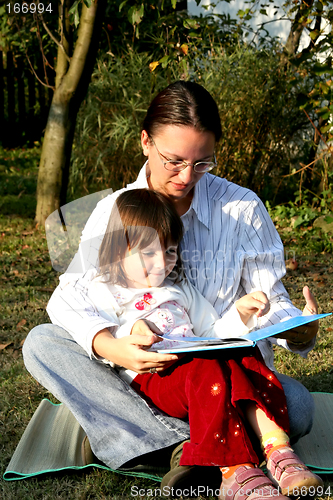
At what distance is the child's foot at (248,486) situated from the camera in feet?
6.04

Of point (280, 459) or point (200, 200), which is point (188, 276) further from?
point (280, 459)

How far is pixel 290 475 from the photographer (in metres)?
1.89

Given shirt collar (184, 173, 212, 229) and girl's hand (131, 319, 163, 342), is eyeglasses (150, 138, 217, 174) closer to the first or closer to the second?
shirt collar (184, 173, 212, 229)

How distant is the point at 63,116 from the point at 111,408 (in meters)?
4.22

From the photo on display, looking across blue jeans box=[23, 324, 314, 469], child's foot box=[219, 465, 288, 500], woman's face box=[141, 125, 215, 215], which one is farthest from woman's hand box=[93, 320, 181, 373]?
woman's face box=[141, 125, 215, 215]

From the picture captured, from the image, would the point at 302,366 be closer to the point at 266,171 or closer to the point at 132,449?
the point at 132,449

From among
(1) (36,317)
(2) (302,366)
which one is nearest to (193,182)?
(2) (302,366)

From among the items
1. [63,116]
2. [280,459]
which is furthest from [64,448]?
[63,116]

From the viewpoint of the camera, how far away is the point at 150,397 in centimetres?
224

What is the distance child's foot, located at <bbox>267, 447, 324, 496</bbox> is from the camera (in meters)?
1.88

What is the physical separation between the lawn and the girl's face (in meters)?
0.77

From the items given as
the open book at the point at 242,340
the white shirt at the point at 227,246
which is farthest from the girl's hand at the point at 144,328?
the white shirt at the point at 227,246

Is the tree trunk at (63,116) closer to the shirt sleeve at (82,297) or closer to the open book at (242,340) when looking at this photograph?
the shirt sleeve at (82,297)

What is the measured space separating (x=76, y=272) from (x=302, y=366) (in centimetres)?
168
